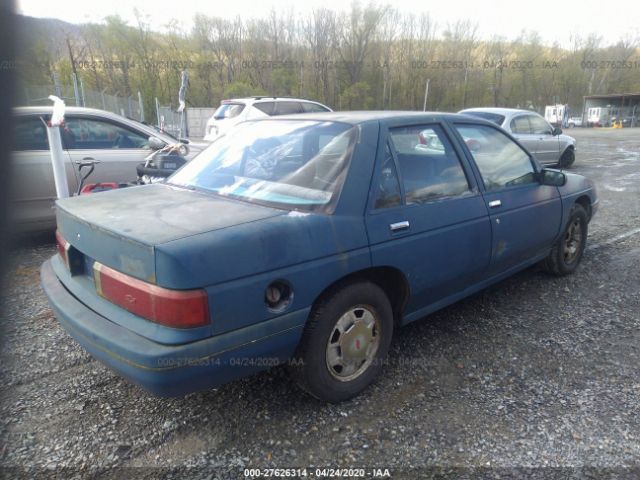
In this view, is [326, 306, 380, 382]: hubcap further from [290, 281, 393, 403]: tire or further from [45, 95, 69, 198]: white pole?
[45, 95, 69, 198]: white pole

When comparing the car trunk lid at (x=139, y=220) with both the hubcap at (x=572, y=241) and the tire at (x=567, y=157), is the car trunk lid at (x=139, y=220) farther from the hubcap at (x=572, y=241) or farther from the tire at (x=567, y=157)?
the tire at (x=567, y=157)

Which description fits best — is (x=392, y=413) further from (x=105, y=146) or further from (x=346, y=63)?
(x=346, y=63)

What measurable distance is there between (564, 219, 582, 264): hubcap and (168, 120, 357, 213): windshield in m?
2.82

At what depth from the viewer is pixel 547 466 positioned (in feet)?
6.99

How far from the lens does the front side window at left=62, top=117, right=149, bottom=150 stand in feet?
17.8

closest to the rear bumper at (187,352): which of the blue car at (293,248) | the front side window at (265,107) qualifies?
the blue car at (293,248)

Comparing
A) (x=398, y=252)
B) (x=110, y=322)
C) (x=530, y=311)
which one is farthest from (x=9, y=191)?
(x=530, y=311)

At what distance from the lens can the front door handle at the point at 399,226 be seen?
8.41ft

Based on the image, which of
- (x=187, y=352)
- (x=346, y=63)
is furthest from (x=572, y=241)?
(x=346, y=63)

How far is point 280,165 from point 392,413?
154 centimetres

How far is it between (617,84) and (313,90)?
41.3m

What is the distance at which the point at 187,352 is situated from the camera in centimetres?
189

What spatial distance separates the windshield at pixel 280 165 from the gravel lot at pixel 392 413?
109 cm

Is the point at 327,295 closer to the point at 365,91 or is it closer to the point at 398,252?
the point at 398,252
